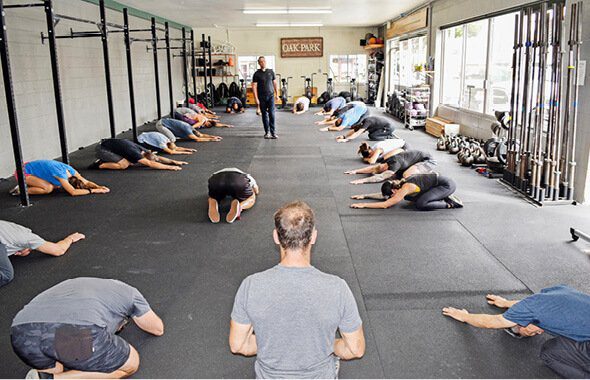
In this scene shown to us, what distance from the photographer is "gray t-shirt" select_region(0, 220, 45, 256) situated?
11.7 ft

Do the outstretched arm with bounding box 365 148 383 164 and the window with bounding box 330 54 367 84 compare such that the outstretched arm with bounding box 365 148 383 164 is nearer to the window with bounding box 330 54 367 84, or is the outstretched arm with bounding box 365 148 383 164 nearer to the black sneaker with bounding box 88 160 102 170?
the black sneaker with bounding box 88 160 102 170

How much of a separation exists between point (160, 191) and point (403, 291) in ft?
11.9

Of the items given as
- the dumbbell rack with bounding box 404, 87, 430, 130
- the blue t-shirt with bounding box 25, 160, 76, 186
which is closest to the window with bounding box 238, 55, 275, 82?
the dumbbell rack with bounding box 404, 87, 430, 130

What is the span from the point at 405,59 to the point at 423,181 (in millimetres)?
11406

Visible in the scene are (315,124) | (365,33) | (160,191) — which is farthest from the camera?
(365,33)

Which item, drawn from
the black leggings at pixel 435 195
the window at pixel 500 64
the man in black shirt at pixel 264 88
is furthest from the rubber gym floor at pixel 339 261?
the man in black shirt at pixel 264 88

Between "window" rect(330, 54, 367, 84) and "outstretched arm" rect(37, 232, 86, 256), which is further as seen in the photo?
"window" rect(330, 54, 367, 84)

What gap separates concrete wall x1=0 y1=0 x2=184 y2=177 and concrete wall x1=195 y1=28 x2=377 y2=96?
19.6 ft

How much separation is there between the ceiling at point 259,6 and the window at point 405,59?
950mm

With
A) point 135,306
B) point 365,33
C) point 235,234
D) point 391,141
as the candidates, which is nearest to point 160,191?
point 235,234

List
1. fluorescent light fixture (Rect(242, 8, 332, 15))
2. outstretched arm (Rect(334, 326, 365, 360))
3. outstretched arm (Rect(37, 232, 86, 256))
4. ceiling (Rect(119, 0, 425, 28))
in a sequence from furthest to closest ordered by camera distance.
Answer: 1. fluorescent light fixture (Rect(242, 8, 332, 15))
2. ceiling (Rect(119, 0, 425, 28))
3. outstretched arm (Rect(37, 232, 86, 256))
4. outstretched arm (Rect(334, 326, 365, 360))

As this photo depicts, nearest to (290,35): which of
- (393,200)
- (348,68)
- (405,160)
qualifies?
(348,68)

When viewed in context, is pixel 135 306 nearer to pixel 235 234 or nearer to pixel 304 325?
pixel 304 325

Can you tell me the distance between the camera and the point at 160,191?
605 centimetres
